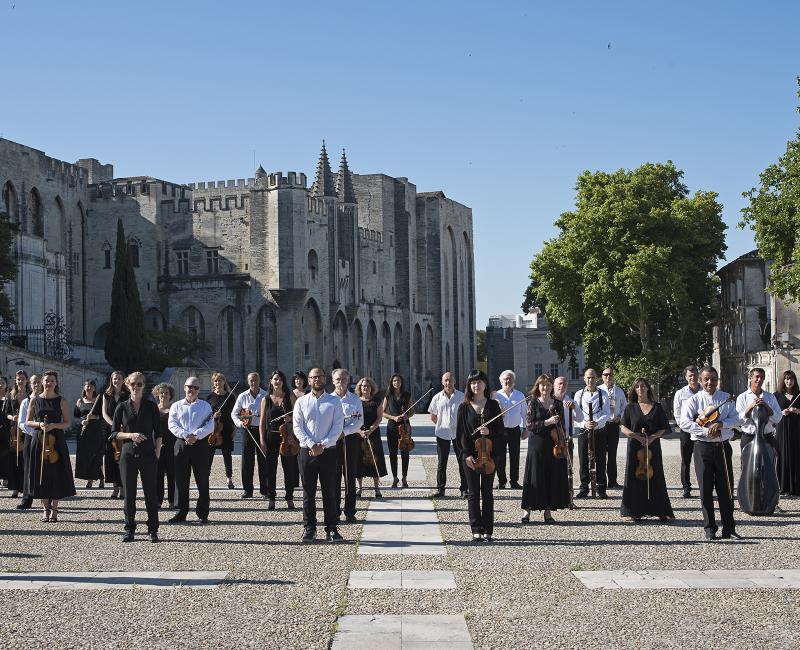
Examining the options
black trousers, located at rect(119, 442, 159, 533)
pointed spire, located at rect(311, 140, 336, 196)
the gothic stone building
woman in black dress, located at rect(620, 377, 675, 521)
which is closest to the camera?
black trousers, located at rect(119, 442, 159, 533)

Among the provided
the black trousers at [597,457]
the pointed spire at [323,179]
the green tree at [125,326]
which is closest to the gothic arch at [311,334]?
the pointed spire at [323,179]

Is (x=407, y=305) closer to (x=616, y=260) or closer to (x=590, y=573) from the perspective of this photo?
(x=616, y=260)

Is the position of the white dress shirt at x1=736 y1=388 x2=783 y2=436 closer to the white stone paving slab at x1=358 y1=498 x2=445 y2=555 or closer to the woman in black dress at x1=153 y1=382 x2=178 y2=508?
the white stone paving slab at x1=358 y1=498 x2=445 y2=555

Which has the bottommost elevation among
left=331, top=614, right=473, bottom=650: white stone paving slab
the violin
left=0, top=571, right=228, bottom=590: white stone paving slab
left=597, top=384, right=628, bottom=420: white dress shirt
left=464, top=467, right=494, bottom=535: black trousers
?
left=331, top=614, right=473, bottom=650: white stone paving slab

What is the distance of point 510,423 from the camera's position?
63.5 feet

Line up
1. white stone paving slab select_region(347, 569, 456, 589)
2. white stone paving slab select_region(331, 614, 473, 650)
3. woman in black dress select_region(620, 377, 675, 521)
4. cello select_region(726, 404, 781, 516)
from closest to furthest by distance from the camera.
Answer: white stone paving slab select_region(331, 614, 473, 650) → white stone paving slab select_region(347, 569, 456, 589) → cello select_region(726, 404, 781, 516) → woman in black dress select_region(620, 377, 675, 521)

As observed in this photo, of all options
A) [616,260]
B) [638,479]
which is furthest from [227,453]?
[616,260]

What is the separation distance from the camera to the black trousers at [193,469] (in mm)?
15656

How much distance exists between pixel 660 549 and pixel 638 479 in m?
2.54

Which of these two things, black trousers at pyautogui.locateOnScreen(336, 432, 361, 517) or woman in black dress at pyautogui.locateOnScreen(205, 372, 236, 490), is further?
woman in black dress at pyautogui.locateOnScreen(205, 372, 236, 490)

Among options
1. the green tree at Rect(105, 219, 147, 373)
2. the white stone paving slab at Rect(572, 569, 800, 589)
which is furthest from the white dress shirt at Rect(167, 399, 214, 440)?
the green tree at Rect(105, 219, 147, 373)

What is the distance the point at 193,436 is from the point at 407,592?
5604mm

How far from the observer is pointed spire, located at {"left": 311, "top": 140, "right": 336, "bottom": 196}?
267 feet

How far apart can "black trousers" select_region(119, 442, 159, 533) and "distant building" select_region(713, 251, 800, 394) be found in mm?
39693
